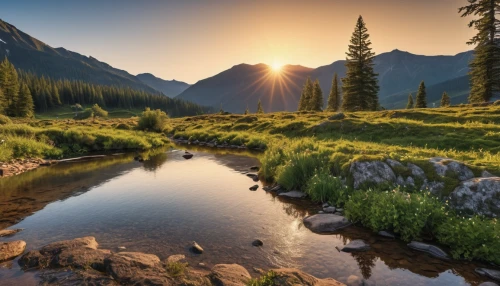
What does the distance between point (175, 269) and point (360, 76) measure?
5891 centimetres

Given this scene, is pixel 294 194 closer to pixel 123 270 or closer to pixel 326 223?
pixel 326 223

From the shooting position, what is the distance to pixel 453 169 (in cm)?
1162

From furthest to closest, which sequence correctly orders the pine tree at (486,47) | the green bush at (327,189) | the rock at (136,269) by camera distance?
the pine tree at (486,47)
the green bush at (327,189)
the rock at (136,269)

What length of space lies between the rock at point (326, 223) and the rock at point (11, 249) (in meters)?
10.8

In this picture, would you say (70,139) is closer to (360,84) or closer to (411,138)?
(411,138)

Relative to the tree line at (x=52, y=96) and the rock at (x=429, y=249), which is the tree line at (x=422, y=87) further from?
the tree line at (x=52, y=96)

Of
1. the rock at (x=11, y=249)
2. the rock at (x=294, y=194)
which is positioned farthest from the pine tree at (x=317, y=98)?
the rock at (x=11, y=249)

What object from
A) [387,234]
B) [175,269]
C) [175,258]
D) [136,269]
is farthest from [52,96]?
[387,234]

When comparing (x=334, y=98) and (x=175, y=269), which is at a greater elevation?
(x=334, y=98)

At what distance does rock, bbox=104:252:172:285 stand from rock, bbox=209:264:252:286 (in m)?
1.26

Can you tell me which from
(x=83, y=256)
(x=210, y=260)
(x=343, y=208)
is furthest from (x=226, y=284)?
(x=343, y=208)

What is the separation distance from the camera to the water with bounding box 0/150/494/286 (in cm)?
861

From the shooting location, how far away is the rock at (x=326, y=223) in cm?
1140

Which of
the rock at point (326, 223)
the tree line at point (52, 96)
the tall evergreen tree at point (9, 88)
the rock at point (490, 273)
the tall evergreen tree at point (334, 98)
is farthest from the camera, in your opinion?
the tree line at point (52, 96)
